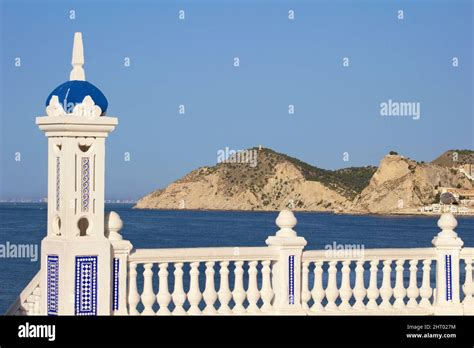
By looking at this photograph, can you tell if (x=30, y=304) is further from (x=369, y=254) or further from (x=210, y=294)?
(x=369, y=254)

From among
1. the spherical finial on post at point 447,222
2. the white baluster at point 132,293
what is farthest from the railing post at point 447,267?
the white baluster at point 132,293

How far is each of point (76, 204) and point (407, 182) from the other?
413ft

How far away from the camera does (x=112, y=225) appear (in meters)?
8.80

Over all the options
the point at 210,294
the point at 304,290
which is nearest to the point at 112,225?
the point at 210,294

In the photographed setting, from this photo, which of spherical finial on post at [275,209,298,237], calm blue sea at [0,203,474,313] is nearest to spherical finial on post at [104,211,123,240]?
spherical finial on post at [275,209,298,237]

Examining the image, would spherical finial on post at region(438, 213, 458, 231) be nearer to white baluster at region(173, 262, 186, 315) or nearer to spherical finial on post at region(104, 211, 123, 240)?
white baluster at region(173, 262, 186, 315)

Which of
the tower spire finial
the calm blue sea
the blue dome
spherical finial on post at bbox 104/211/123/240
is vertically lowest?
the calm blue sea

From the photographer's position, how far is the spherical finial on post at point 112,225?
346 inches

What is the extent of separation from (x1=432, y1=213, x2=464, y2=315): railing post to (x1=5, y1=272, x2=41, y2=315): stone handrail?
4309 mm

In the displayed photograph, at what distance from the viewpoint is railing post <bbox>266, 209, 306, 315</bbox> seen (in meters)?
9.44

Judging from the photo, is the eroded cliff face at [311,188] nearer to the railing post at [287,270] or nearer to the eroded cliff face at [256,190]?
the eroded cliff face at [256,190]

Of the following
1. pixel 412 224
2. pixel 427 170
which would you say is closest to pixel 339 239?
pixel 412 224
